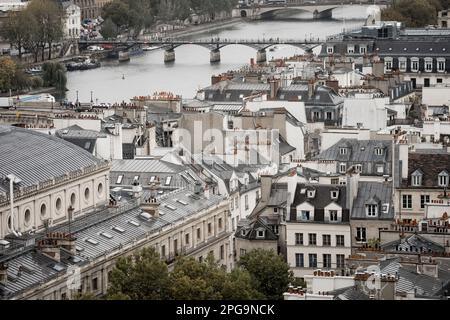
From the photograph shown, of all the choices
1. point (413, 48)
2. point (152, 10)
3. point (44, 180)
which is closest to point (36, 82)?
point (413, 48)

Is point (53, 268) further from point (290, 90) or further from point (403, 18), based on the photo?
point (403, 18)

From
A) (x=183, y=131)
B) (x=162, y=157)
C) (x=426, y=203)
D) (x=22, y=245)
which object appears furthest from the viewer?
(x=183, y=131)

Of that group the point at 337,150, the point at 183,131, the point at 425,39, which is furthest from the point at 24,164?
the point at 425,39

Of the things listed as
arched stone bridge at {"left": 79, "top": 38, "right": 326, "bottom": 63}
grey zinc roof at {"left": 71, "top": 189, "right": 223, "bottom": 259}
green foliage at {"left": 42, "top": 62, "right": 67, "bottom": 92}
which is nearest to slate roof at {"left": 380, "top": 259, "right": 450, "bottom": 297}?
grey zinc roof at {"left": 71, "top": 189, "right": 223, "bottom": 259}

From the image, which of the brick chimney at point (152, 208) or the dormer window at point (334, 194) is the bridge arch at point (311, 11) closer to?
the dormer window at point (334, 194)

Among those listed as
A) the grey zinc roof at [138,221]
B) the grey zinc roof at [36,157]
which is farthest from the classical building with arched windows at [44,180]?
the grey zinc roof at [138,221]

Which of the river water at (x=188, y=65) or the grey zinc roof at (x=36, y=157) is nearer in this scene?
the grey zinc roof at (x=36, y=157)
